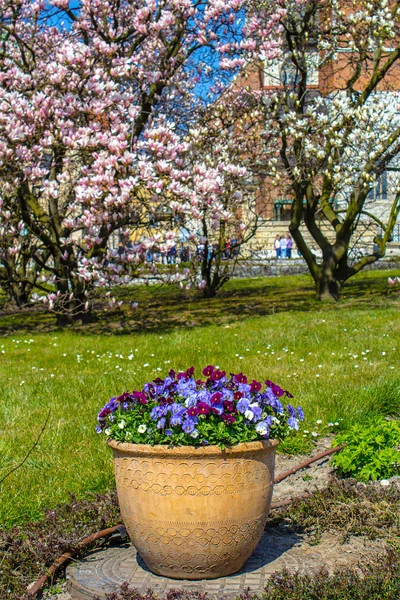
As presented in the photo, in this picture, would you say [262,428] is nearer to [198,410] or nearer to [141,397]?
[198,410]

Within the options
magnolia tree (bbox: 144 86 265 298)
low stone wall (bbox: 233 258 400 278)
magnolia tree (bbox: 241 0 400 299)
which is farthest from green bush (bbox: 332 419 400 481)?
low stone wall (bbox: 233 258 400 278)

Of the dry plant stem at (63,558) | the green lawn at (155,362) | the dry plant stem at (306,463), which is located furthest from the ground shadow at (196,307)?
the dry plant stem at (63,558)

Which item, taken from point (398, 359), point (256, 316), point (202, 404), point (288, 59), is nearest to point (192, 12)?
point (288, 59)

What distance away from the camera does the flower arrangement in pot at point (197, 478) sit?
333 centimetres

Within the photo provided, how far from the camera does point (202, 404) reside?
11.1 feet

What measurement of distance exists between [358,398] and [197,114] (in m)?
10.4

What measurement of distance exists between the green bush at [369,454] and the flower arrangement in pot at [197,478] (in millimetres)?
1327

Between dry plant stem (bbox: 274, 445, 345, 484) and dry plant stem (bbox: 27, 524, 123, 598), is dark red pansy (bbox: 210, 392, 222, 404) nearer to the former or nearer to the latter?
dry plant stem (bbox: 27, 524, 123, 598)

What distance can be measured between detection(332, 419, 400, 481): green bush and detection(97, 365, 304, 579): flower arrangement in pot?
1.33 metres

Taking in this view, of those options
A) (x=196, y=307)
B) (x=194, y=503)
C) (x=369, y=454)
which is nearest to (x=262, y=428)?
(x=194, y=503)

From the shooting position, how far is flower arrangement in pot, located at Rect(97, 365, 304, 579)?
3.33 metres

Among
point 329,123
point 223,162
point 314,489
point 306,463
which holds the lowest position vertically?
point 314,489

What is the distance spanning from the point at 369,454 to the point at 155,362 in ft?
13.6

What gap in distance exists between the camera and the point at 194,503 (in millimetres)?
3326
